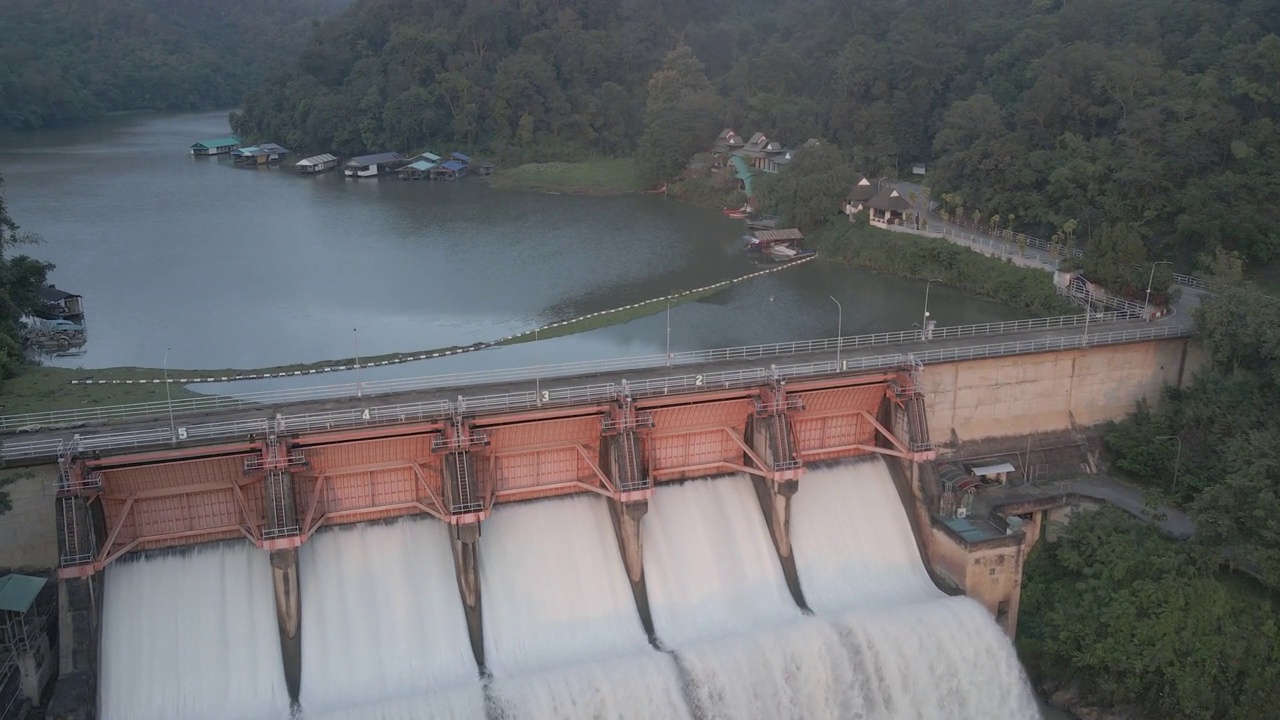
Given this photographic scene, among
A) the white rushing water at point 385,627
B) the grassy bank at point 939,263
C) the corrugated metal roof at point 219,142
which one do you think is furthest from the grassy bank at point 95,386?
the corrugated metal roof at point 219,142

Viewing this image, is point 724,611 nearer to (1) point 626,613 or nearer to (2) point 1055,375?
(1) point 626,613

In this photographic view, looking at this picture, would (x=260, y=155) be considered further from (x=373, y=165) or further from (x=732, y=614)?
(x=732, y=614)

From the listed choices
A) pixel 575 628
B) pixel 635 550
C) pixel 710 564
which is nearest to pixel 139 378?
pixel 575 628

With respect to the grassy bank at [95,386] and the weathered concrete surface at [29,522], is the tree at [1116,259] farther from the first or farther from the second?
the weathered concrete surface at [29,522]

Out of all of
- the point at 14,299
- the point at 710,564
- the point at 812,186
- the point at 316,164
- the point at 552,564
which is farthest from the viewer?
the point at 316,164

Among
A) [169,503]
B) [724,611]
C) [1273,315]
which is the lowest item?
[724,611]

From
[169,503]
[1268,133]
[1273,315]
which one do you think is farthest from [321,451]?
[1268,133]
